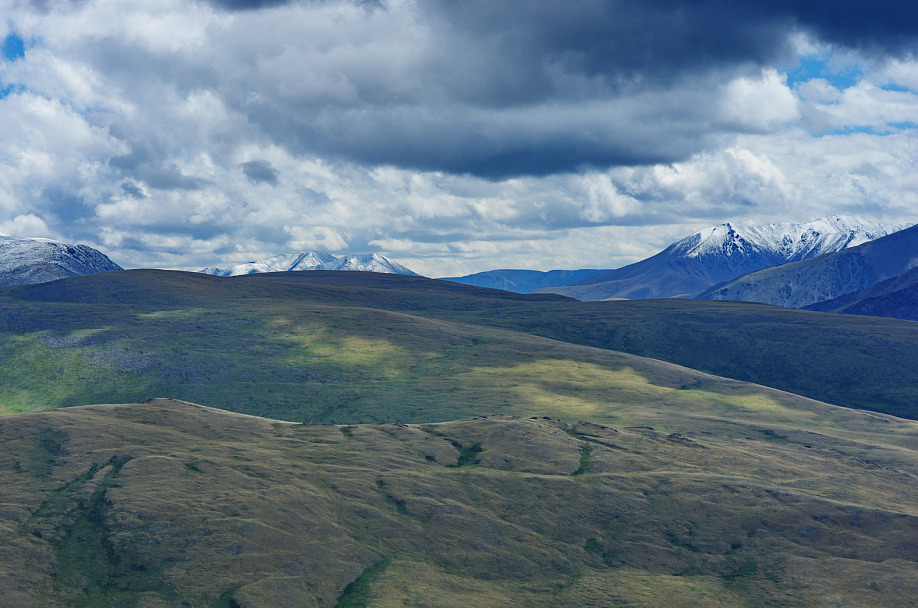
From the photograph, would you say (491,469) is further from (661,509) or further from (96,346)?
(96,346)

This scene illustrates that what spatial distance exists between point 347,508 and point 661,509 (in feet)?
107

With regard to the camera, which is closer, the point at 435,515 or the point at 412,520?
the point at 412,520

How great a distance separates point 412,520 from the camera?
68875 mm

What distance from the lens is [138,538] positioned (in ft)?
192

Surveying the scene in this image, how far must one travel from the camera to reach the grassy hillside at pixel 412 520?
56.1 meters

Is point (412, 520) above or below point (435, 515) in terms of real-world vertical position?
below

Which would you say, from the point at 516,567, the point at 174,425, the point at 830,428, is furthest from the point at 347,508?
the point at 830,428

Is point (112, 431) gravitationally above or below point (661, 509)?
above

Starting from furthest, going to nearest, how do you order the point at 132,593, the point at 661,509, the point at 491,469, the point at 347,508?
the point at 491,469, the point at 661,509, the point at 347,508, the point at 132,593

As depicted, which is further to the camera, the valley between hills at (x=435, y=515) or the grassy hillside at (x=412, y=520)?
the valley between hills at (x=435, y=515)

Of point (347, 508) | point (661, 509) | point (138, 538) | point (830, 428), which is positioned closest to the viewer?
point (138, 538)

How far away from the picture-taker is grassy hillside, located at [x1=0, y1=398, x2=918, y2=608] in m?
56.1

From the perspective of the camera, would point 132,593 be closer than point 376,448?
Yes

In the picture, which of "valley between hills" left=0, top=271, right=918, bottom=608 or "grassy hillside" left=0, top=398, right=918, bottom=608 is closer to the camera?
"grassy hillside" left=0, top=398, right=918, bottom=608
